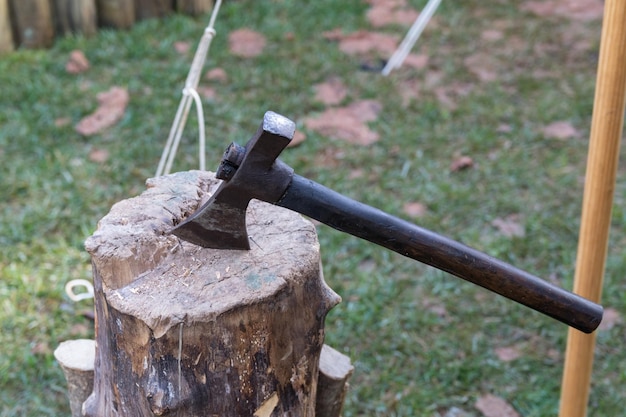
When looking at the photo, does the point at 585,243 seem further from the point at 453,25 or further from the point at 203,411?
the point at 453,25

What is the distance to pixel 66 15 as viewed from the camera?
4.47 metres

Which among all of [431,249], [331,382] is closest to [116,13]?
[331,382]

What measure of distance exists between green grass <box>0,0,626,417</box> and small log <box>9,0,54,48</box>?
0.11 m

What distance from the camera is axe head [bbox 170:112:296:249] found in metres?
1.44

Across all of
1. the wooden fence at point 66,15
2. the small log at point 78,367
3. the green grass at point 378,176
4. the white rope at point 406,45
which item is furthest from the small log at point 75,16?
the small log at point 78,367

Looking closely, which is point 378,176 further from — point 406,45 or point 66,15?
point 66,15

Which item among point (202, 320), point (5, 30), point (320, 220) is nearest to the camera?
point (202, 320)

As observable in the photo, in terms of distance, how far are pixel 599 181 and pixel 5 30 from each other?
373cm

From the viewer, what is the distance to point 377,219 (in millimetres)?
1552

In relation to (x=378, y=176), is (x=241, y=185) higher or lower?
higher

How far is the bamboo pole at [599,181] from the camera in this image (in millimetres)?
1656

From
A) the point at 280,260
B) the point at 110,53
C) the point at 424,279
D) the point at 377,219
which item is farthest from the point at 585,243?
the point at 110,53

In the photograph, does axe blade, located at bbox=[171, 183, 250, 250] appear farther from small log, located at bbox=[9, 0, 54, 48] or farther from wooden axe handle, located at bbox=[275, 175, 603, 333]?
small log, located at bbox=[9, 0, 54, 48]

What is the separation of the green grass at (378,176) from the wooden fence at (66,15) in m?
0.11
